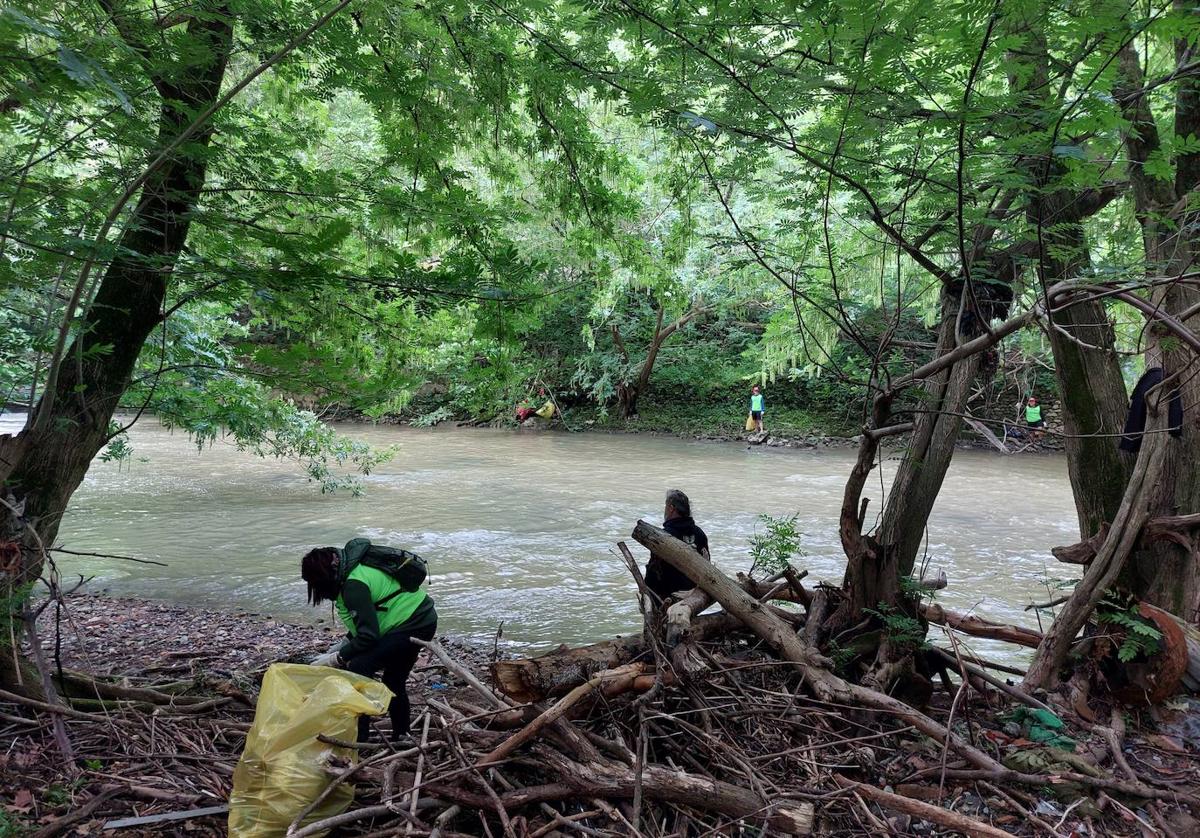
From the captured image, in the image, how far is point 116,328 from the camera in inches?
186

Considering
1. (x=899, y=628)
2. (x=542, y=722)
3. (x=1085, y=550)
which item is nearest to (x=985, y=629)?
(x=1085, y=550)

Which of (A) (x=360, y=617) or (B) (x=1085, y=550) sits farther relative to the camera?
(B) (x=1085, y=550)

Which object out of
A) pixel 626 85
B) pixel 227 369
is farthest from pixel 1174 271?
pixel 227 369

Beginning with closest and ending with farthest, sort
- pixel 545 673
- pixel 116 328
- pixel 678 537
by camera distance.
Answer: pixel 545 673, pixel 116 328, pixel 678 537

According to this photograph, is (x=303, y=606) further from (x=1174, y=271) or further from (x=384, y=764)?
(x=1174, y=271)

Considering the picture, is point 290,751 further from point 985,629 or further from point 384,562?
point 985,629

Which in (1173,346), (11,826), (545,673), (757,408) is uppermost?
(1173,346)

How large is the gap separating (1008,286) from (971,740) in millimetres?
2881

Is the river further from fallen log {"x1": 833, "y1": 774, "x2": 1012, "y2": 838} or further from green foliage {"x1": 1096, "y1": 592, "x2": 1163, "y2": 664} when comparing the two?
fallen log {"x1": 833, "y1": 774, "x2": 1012, "y2": 838}

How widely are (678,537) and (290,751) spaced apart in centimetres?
287

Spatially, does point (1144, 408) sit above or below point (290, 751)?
above

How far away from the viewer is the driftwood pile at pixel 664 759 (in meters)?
3.04

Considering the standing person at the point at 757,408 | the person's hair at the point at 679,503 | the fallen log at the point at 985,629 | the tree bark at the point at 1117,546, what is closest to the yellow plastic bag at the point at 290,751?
the person's hair at the point at 679,503

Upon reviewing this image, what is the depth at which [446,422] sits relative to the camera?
28078mm
